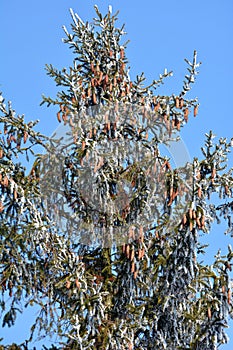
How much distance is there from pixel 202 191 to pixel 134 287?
76.1 inches

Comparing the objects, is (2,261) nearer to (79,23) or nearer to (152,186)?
(152,186)

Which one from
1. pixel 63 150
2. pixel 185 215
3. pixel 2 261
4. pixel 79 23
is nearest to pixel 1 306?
pixel 2 261

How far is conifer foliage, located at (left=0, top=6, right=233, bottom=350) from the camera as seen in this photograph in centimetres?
1098

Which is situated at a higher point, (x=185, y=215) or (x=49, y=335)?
(x=185, y=215)

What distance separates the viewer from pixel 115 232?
39.1 ft

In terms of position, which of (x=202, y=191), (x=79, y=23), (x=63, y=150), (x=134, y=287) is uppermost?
(x=79, y=23)

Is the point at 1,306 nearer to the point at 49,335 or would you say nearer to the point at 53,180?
the point at 49,335

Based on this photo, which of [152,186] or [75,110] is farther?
[75,110]

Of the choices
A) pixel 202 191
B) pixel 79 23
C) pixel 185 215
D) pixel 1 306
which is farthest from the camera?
pixel 79 23

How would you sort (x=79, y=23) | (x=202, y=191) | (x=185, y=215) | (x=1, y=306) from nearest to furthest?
(x=185, y=215) < (x=202, y=191) < (x=1, y=306) < (x=79, y=23)

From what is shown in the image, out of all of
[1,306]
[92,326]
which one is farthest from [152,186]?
[1,306]

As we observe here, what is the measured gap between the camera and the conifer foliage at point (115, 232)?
1098cm

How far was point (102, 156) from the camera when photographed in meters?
11.8

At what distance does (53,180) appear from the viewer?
12180 mm
